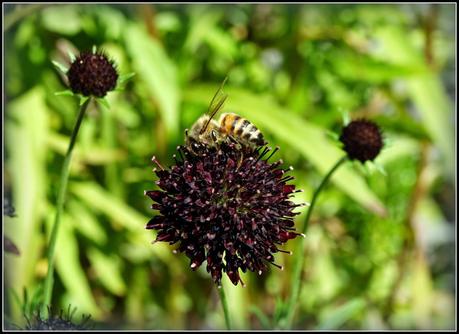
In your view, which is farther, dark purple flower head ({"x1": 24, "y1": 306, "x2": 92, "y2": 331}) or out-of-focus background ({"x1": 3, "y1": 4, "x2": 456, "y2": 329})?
out-of-focus background ({"x1": 3, "y1": 4, "x2": 456, "y2": 329})

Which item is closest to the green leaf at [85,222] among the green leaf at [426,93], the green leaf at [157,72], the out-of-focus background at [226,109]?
the out-of-focus background at [226,109]

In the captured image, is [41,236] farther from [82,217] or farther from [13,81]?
[13,81]

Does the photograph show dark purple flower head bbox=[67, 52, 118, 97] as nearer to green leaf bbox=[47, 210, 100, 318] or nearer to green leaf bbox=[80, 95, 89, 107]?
green leaf bbox=[80, 95, 89, 107]

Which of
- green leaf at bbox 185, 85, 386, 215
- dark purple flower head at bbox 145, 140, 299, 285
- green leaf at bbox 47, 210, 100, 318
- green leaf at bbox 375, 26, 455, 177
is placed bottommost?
dark purple flower head at bbox 145, 140, 299, 285

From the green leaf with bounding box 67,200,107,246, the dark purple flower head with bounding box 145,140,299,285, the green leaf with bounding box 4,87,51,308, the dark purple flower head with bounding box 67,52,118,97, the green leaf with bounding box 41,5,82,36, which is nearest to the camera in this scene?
the dark purple flower head with bounding box 145,140,299,285

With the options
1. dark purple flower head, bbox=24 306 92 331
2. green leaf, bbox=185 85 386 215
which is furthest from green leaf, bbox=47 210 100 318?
dark purple flower head, bbox=24 306 92 331

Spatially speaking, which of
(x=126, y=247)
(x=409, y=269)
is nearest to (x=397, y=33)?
(x=409, y=269)
